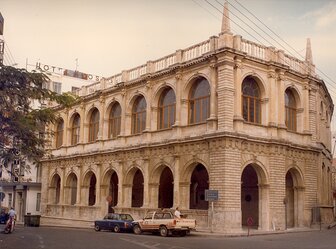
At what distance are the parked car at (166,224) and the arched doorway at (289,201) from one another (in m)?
10.4

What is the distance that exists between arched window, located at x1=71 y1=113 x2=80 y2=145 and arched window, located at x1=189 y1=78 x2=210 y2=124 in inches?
712

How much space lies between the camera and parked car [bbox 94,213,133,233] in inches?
1259

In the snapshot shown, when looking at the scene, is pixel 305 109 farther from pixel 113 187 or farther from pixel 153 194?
pixel 113 187

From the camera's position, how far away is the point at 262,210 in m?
32.3

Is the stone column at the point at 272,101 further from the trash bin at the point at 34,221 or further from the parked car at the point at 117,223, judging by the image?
the trash bin at the point at 34,221

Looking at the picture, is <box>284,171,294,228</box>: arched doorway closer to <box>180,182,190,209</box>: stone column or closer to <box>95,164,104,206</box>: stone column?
<box>180,182,190,209</box>: stone column

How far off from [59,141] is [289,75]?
1091 inches

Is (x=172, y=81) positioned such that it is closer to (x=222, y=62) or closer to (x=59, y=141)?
(x=222, y=62)

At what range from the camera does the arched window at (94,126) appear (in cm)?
4627

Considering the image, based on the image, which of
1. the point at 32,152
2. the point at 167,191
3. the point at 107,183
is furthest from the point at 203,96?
the point at 32,152

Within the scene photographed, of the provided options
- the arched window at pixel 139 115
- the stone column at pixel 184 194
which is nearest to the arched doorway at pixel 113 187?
the arched window at pixel 139 115

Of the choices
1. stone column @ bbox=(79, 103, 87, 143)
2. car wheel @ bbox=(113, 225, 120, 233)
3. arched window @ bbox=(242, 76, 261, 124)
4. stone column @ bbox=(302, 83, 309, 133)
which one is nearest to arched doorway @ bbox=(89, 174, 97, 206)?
stone column @ bbox=(79, 103, 87, 143)

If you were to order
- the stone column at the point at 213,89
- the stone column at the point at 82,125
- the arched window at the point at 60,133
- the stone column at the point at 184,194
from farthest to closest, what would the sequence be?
1. the arched window at the point at 60,133
2. the stone column at the point at 82,125
3. the stone column at the point at 184,194
4. the stone column at the point at 213,89

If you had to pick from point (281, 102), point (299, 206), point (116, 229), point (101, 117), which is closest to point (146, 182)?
point (116, 229)
